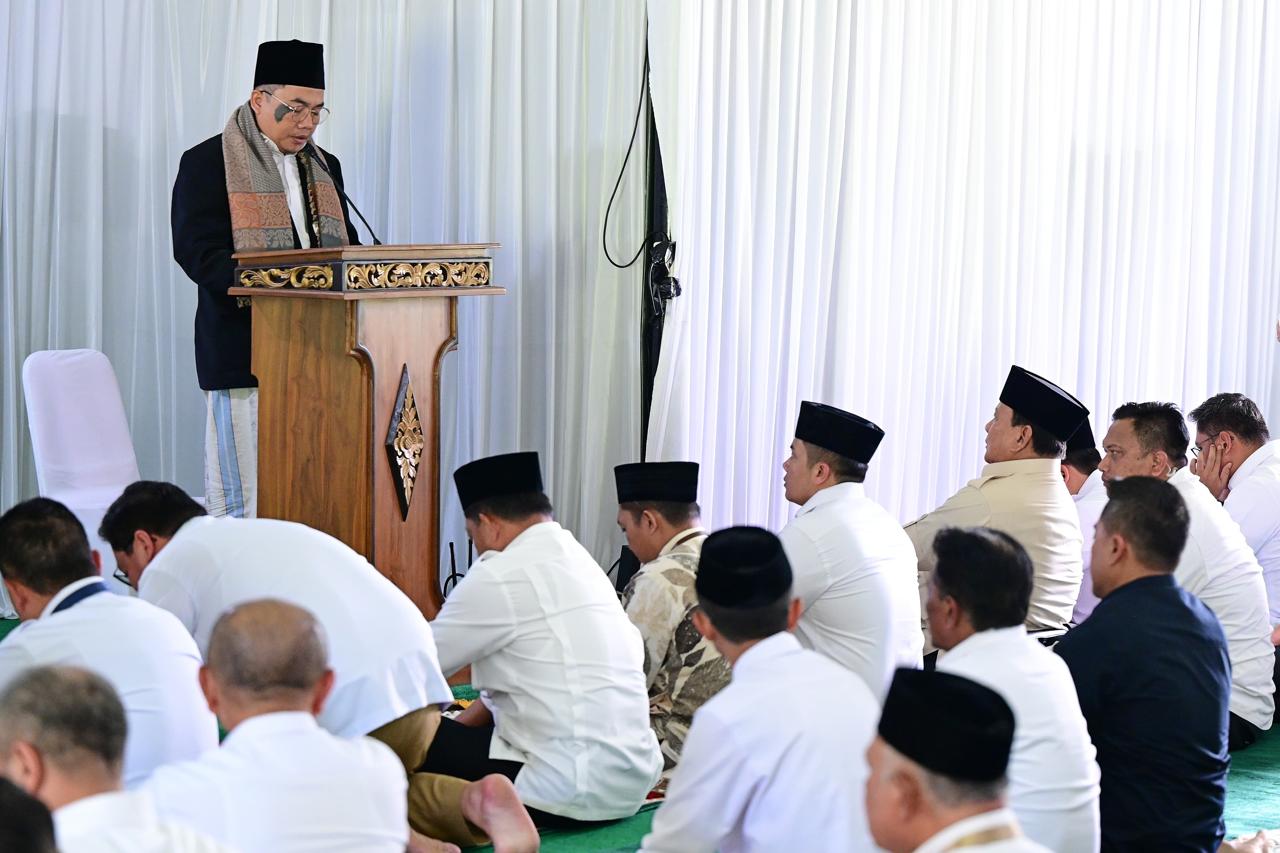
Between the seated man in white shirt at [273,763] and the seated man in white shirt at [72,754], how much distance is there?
28cm

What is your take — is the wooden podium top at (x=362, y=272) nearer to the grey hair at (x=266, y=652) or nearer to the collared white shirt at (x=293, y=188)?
the collared white shirt at (x=293, y=188)

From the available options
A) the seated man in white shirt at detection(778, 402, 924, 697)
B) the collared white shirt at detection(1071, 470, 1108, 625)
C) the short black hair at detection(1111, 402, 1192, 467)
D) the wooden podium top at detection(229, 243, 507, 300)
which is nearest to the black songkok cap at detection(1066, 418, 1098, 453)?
the collared white shirt at detection(1071, 470, 1108, 625)

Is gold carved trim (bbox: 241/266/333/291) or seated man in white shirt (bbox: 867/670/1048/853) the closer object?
seated man in white shirt (bbox: 867/670/1048/853)

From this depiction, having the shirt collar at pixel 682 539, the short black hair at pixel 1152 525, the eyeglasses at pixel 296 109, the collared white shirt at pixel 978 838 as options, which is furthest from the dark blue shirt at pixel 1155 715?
the eyeglasses at pixel 296 109

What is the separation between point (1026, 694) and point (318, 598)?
133 cm

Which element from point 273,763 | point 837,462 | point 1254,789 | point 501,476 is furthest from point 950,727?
point 1254,789

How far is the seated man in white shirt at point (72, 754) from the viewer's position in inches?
69.5

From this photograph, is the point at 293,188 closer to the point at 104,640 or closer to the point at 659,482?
the point at 659,482

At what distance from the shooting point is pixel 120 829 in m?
1.74

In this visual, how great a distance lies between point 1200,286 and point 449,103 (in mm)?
3216

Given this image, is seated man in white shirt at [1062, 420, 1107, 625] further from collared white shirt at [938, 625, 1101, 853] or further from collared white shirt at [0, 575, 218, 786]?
collared white shirt at [0, 575, 218, 786]

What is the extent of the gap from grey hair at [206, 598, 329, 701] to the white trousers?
A: 2402mm

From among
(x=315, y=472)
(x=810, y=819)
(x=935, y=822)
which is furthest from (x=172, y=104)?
(x=935, y=822)

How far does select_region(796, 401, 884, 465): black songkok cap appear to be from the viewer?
156 inches
